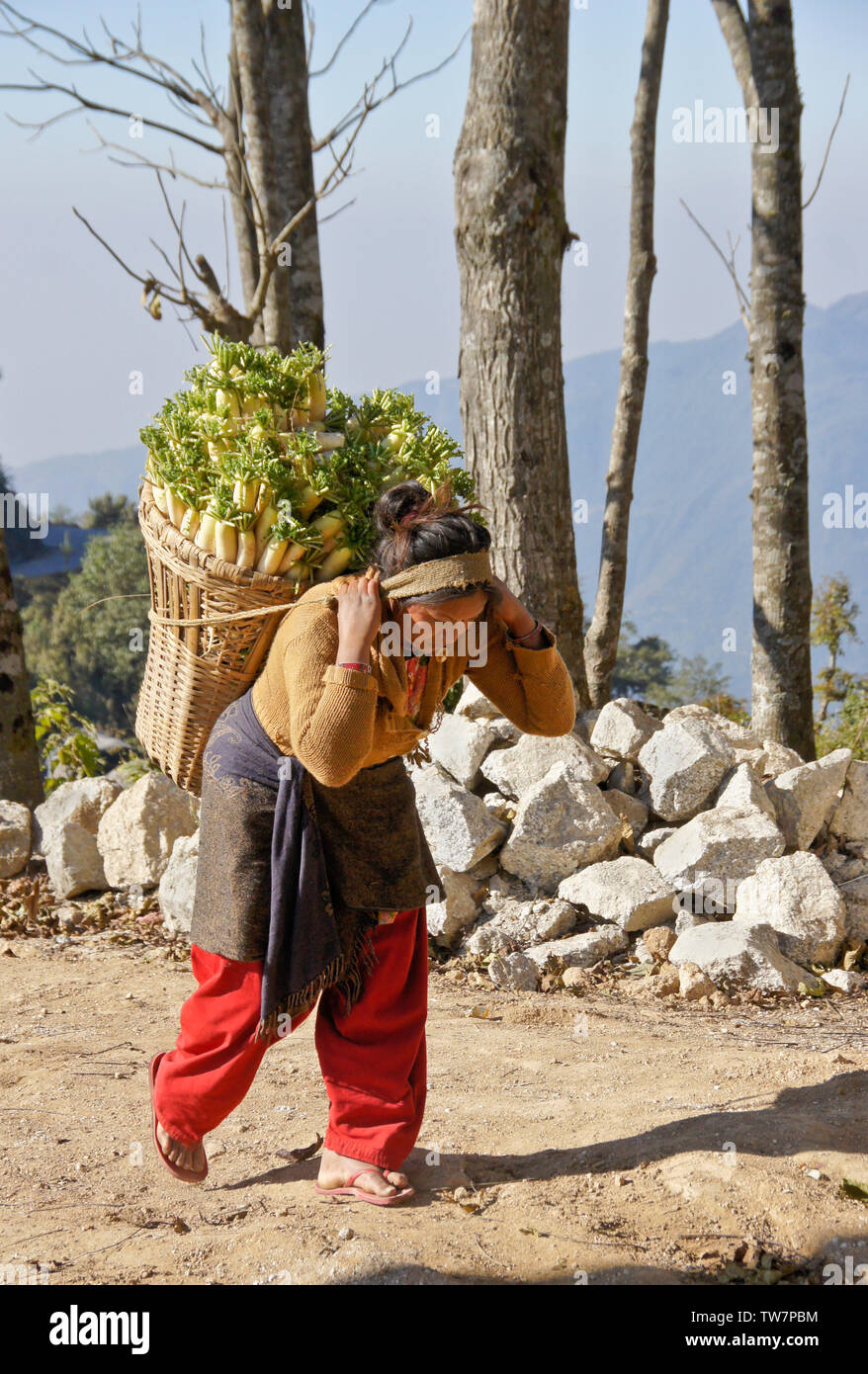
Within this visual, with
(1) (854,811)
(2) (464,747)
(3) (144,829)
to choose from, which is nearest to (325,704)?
(2) (464,747)

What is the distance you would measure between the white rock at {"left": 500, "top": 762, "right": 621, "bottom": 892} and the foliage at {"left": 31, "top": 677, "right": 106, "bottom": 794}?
3.38 meters

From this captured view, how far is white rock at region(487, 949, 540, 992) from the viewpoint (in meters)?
4.54

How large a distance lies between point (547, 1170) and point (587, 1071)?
65cm

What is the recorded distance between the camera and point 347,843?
272 centimetres

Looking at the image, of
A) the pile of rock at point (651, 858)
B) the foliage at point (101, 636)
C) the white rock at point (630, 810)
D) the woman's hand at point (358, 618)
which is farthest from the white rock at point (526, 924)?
the foliage at point (101, 636)

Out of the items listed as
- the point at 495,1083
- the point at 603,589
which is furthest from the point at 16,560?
the point at 495,1083

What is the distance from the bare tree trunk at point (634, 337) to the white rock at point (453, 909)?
428 cm

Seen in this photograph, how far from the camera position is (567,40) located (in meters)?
5.81

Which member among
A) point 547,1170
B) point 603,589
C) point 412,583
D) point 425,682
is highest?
point 603,589

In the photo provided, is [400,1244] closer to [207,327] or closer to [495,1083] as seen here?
[495,1083]

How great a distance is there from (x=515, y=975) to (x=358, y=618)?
2.59 metres

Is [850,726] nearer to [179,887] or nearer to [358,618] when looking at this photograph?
[179,887]

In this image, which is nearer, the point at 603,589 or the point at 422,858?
the point at 422,858

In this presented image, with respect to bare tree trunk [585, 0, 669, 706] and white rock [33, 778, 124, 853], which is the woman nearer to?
white rock [33, 778, 124, 853]
